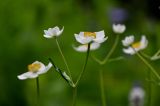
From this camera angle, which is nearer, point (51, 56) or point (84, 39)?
point (84, 39)

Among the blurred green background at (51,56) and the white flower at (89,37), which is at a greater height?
the white flower at (89,37)

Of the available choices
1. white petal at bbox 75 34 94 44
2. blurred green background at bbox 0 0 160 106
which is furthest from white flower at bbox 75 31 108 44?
blurred green background at bbox 0 0 160 106

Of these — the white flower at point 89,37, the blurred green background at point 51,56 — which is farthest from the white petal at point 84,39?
the blurred green background at point 51,56

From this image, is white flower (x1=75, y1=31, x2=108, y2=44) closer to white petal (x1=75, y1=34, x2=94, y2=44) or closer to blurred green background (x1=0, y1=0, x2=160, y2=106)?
white petal (x1=75, y1=34, x2=94, y2=44)

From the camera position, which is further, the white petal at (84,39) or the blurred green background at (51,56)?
the blurred green background at (51,56)

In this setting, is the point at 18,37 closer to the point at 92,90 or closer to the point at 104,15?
the point at 92,90

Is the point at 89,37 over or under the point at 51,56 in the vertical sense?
over

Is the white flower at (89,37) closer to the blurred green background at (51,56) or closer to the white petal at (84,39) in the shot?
the white petal at (84,39)

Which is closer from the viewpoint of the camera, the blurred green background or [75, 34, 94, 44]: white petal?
[75, 34, 94, 44]: white petal

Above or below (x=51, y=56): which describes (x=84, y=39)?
above

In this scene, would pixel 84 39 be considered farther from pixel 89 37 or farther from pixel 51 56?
pixel 51 56

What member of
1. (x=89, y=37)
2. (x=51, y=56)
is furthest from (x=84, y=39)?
(x=51, y=56)

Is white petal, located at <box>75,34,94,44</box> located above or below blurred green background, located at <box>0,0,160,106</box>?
above
